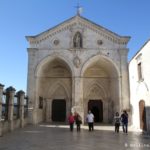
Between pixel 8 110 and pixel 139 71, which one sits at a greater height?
pixel 139 71

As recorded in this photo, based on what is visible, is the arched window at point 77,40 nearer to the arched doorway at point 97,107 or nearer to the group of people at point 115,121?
the arched doorway at point 97,107

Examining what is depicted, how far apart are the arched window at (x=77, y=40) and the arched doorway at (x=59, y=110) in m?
6.17

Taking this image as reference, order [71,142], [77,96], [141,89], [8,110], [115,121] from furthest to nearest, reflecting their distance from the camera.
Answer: [77,96]
[141,89]
[115,121]
[8,110]
[71,142]

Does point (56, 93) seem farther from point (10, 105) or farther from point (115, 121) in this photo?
point (115, 121)

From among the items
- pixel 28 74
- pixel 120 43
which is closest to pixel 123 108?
pixel 120 43

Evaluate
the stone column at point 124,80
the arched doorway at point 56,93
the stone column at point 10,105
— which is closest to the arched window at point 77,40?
the arched doorway at point 56,93

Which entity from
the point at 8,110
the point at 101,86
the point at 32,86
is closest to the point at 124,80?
the point at 101,86

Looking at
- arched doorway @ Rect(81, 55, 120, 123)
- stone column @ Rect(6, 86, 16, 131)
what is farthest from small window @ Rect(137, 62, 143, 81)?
stone column @ Rect(6, 86, 16, 131)

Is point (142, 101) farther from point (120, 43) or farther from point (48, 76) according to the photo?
point (48, 76)

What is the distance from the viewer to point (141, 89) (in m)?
17.5

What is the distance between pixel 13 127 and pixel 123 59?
40.0 feet

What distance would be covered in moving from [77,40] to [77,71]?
320 cm

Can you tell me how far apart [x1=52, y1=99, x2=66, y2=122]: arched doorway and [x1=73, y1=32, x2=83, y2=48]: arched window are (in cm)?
617

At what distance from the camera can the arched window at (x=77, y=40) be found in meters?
23.7
